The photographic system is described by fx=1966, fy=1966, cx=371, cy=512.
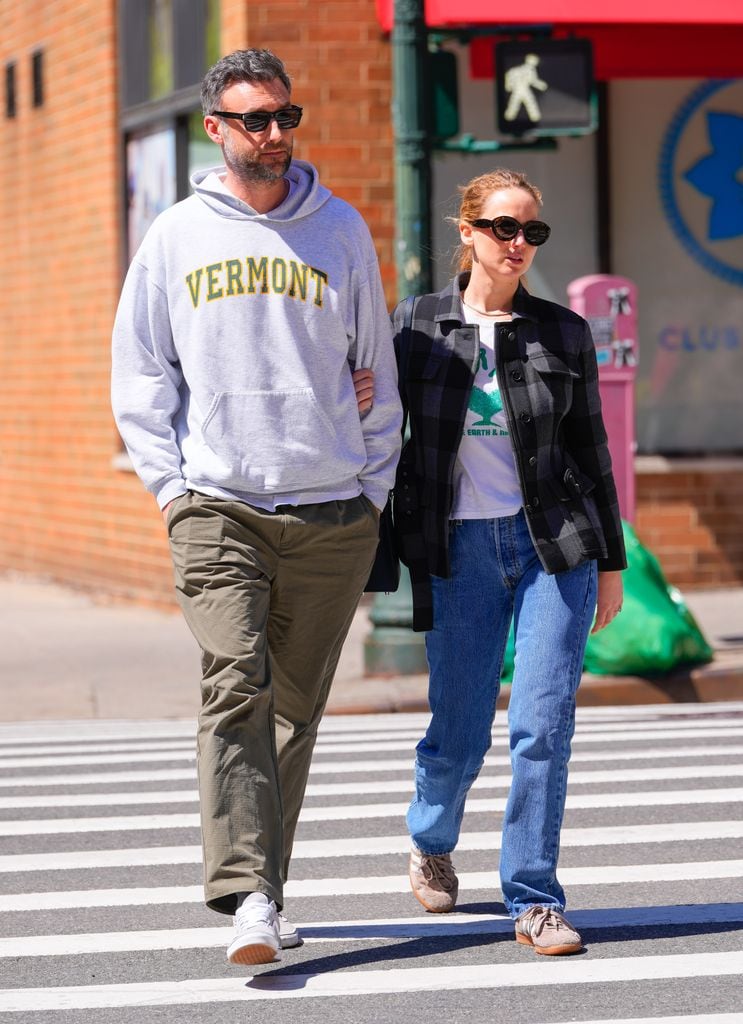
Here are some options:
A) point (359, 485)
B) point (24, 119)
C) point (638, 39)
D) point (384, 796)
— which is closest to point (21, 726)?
point (384, 796)

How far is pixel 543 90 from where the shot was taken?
10.7 meters

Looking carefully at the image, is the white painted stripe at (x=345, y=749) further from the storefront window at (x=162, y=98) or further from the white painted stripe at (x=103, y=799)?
the storefront window at (x=162, y=98)

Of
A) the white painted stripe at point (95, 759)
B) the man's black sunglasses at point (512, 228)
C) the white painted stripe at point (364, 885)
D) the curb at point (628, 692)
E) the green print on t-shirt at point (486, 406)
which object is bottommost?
the white painted stripe at point (364, 885)

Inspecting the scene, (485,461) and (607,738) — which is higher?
(485,461)

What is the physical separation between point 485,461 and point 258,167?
972 millimetres

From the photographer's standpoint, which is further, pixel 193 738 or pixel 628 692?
pixel 628 692

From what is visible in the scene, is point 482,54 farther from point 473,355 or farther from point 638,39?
point 473,355

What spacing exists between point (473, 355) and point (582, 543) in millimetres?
569

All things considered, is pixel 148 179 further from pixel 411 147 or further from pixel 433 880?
pixel 433 880

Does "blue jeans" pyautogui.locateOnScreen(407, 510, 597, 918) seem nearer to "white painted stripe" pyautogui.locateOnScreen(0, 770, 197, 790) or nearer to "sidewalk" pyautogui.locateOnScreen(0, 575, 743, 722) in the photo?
"white painted stripe" pyautogui.locateOnScreen(0, 770, 197, 790)

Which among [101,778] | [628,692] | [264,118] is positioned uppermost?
[264,118]

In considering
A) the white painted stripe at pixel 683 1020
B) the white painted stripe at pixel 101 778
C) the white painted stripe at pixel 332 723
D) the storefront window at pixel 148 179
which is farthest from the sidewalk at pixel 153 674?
the white painted stripe at pixel 683 1020

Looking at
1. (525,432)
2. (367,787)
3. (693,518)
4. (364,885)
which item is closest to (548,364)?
(525,432)

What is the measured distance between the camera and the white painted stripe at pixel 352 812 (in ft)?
22.8
